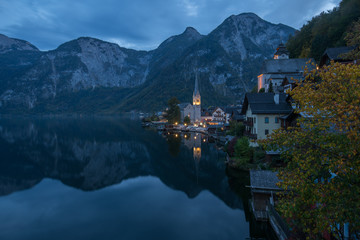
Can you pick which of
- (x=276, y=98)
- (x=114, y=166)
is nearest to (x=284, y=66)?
(x=276, y=98)

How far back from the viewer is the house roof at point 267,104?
1581 inches

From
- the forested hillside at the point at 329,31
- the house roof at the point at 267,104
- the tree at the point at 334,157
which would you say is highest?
the forested hillside at the point at 329,31

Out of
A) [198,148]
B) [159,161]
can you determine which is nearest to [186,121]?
[198,148]

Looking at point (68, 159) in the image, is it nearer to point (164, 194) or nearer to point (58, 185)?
point (58, 185)

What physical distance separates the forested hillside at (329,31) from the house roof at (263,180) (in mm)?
51804

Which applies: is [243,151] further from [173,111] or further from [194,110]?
[194,110]

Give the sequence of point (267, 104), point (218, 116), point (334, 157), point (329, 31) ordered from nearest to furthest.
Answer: point (334, 157)
point (267, 104)
point (329, 31)
point (218, 116)

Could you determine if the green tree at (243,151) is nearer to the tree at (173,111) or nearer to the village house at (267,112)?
the village house at (267,112)

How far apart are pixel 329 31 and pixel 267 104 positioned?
5000cm

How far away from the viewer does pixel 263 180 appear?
2306cm

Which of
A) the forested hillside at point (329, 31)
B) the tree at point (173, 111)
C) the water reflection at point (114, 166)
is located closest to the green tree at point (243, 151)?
the water reflection at point (114, 166)

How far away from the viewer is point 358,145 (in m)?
7.50

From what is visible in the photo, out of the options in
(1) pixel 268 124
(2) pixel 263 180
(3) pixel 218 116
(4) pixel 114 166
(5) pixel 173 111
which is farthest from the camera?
(5) pixel 173 111

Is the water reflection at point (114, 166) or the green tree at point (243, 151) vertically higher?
the green tree at point (243, 151)
